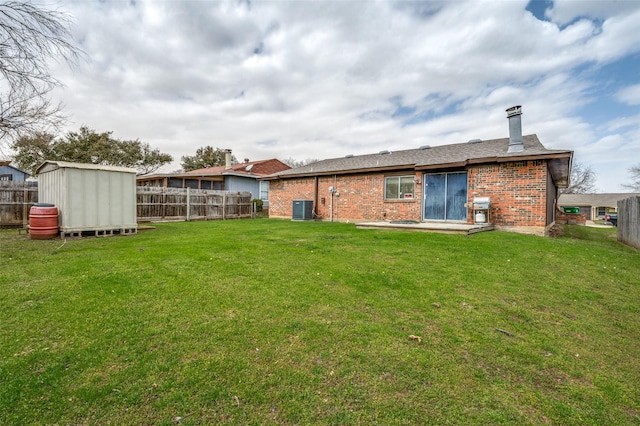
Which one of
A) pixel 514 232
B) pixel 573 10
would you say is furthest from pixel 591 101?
pixel 514 232

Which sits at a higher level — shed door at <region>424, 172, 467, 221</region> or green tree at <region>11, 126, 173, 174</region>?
green tree at <region>11, 126, 173, 174</region>

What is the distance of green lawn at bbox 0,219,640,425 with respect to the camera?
1.74m

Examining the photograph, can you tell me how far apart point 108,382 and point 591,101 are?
66.4ft

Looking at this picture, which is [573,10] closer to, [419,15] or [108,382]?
[419,15]

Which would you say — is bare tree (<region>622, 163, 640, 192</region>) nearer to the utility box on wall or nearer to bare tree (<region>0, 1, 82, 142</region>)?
the utility box on wall

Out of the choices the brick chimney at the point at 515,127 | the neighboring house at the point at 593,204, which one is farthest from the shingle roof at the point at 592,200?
the brick chimney at the point at 515,127

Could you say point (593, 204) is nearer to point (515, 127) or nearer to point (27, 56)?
point (515, 127)

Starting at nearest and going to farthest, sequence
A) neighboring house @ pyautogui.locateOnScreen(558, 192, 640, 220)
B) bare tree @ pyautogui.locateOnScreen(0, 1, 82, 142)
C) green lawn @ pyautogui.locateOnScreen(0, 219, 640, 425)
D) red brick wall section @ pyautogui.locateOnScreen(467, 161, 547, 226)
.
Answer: green lawn @ pyautogui.locateOnScreen(0, 219, 640, 425)
bare tree @ pyautogui.locateOnScreen(0, 1, 82, 142)
red brick wall section @ pyautogui.locateOnScreen(467, 161, 547, 226)
neighboring house @ pyautogui.locateOnScreen(558, 192, 640, 220)

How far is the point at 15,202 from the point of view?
10719 mm

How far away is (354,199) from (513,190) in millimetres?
6320

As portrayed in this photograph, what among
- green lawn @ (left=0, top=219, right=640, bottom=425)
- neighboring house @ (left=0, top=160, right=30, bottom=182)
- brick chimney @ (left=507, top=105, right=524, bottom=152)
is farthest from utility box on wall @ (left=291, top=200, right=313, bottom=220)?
neighboring house @ (left=0, top=160, right=30, bottom=182)

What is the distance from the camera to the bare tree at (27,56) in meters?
5.42

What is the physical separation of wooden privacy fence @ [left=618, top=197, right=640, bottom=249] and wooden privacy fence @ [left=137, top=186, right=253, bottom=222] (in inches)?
652

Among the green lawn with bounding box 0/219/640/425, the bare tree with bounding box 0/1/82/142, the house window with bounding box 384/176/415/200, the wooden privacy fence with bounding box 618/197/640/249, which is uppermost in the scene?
the bare tree with bounding box 0/1/82/142
